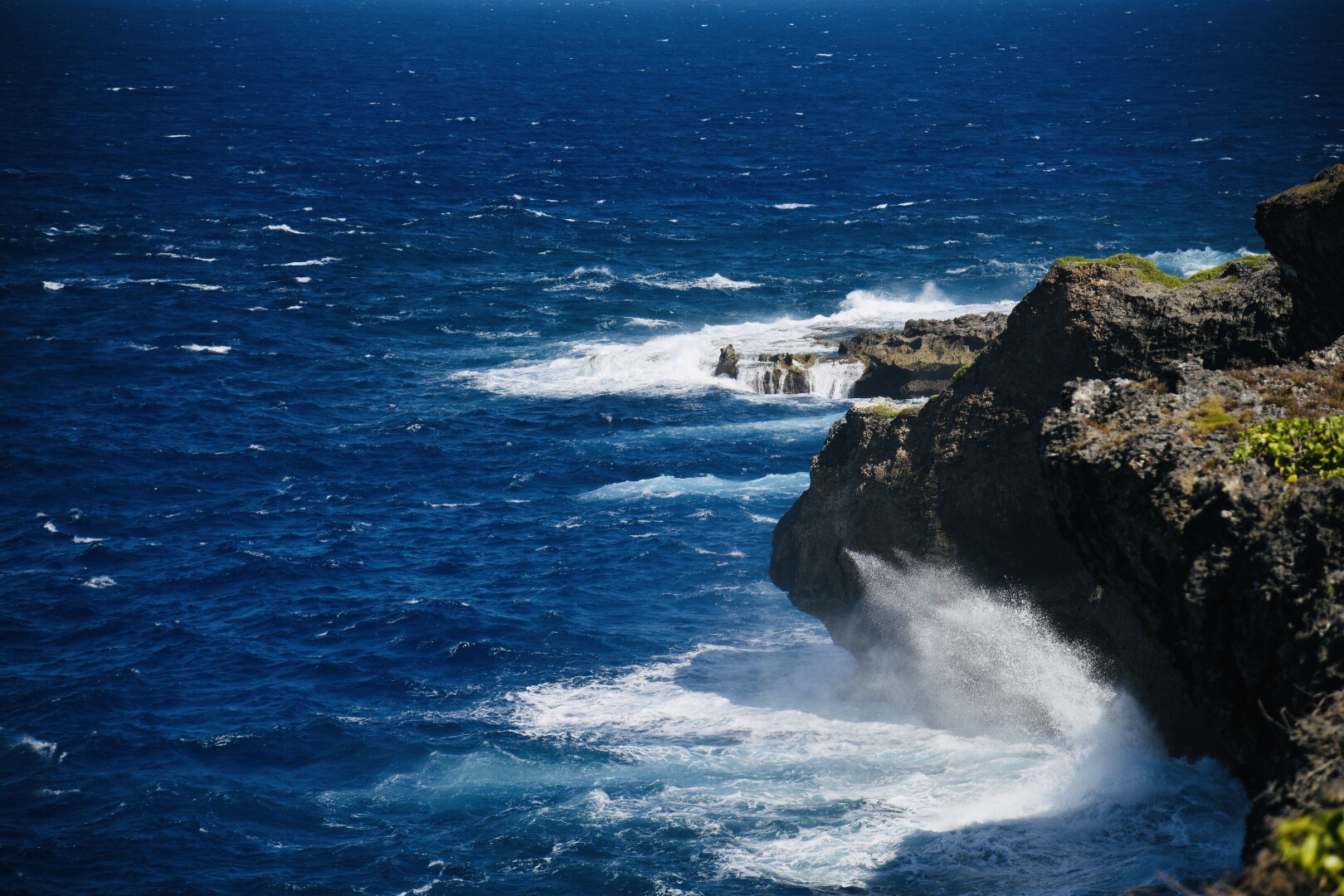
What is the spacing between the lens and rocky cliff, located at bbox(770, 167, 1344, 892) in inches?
595

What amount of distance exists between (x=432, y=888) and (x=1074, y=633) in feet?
55.3

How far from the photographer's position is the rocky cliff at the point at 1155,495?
15.1 m

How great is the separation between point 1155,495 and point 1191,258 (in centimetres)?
7505

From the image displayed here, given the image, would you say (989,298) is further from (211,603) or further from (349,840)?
(349,840)

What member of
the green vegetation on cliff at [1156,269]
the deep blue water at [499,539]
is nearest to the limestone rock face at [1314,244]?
the green vegetation on cliff at [1156,269]

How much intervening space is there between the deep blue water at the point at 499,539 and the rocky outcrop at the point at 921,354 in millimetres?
3480

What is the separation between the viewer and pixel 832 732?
30.8 metres

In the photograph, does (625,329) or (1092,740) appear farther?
(625,329)

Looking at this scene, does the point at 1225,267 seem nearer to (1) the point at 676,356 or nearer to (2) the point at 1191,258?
(1) the point at 676,356

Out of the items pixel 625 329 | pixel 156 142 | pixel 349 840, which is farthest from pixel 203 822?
pixel 156 142

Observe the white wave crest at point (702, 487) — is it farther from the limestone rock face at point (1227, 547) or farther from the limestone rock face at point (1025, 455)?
the limestone rock face at point (1227, 547)

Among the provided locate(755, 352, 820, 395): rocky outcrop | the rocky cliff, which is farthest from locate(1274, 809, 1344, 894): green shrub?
locate(755, 352, 820, 395): rocky outcrop

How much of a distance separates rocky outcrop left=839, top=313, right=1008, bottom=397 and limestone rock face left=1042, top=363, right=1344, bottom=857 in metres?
37.8

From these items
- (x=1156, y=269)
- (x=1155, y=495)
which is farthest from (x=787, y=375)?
(x=1155, y=495)
